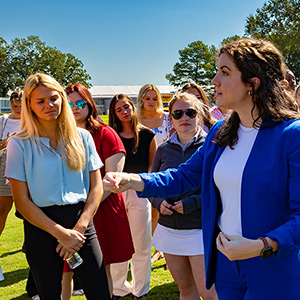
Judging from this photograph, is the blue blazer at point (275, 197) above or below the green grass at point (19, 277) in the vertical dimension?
above

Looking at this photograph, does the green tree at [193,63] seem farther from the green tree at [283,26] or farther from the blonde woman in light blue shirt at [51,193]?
the blonde woman in light blue shirt at [51,193]

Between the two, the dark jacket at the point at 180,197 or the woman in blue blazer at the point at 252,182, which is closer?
the woman in blue blazer at the point at 252,182

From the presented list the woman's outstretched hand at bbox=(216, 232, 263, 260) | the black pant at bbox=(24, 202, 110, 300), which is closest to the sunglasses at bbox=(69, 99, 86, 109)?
the black pant at bbox=(24, 202, 110, 300)

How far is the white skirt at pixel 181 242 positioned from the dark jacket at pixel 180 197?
46mm

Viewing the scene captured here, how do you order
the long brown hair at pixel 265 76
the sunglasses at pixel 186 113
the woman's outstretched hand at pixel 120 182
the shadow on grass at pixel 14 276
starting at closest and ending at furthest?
the long brown hair at pixel 265 76, the woman's outstretched hand at pixel 120 182, the sunglasses at pixel 186 113, the shadow on grass at pixel 14 276

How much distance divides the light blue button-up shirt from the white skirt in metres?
0.90

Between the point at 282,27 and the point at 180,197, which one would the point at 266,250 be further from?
the point at 282,27

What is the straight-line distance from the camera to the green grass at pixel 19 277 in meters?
4.60

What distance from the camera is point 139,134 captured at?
4.65 m

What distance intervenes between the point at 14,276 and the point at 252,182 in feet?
14.7

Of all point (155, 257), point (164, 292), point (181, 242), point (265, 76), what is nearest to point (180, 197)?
point (181, 242)

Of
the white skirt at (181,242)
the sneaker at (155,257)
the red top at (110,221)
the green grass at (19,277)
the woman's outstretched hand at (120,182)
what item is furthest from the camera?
the sneaker at (155,257)

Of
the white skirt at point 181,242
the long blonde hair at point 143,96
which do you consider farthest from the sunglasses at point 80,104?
the long blonde hair at point 143,96

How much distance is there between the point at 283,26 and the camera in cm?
4388
